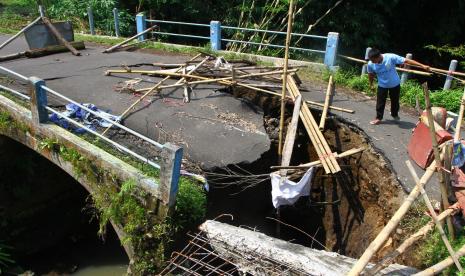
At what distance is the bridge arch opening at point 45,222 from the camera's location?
10211 mm

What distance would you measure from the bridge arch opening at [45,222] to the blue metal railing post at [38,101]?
7.44 ft

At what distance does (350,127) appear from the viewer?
8.93 m

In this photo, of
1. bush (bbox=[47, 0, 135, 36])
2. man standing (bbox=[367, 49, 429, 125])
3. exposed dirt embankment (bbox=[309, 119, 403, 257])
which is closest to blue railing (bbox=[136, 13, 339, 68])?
bush (bbox=[47, 0, 135, 36])

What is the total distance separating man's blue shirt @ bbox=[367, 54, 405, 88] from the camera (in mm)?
8281

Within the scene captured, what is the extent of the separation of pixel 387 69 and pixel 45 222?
9476 millimetres

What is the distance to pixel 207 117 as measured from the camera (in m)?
9.12

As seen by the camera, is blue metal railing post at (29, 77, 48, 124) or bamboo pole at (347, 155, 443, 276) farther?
blue metal railing post at (29, 77, 48, 124)

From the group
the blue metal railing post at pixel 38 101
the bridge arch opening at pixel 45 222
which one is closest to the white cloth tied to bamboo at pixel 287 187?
the blue metal railing post at pixel 38 101

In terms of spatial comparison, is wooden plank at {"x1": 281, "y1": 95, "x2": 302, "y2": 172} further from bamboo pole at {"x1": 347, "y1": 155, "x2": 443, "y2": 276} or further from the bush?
the bush

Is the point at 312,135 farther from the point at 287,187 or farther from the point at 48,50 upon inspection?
the point at 48,50

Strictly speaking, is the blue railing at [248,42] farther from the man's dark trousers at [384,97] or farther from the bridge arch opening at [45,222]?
the bridge arch opening at [45,222]

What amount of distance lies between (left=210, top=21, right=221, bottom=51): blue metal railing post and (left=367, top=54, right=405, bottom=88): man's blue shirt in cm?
701

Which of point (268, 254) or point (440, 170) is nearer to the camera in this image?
point (440, 170)

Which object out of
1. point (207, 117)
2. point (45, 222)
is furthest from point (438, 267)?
point (45, 222)
